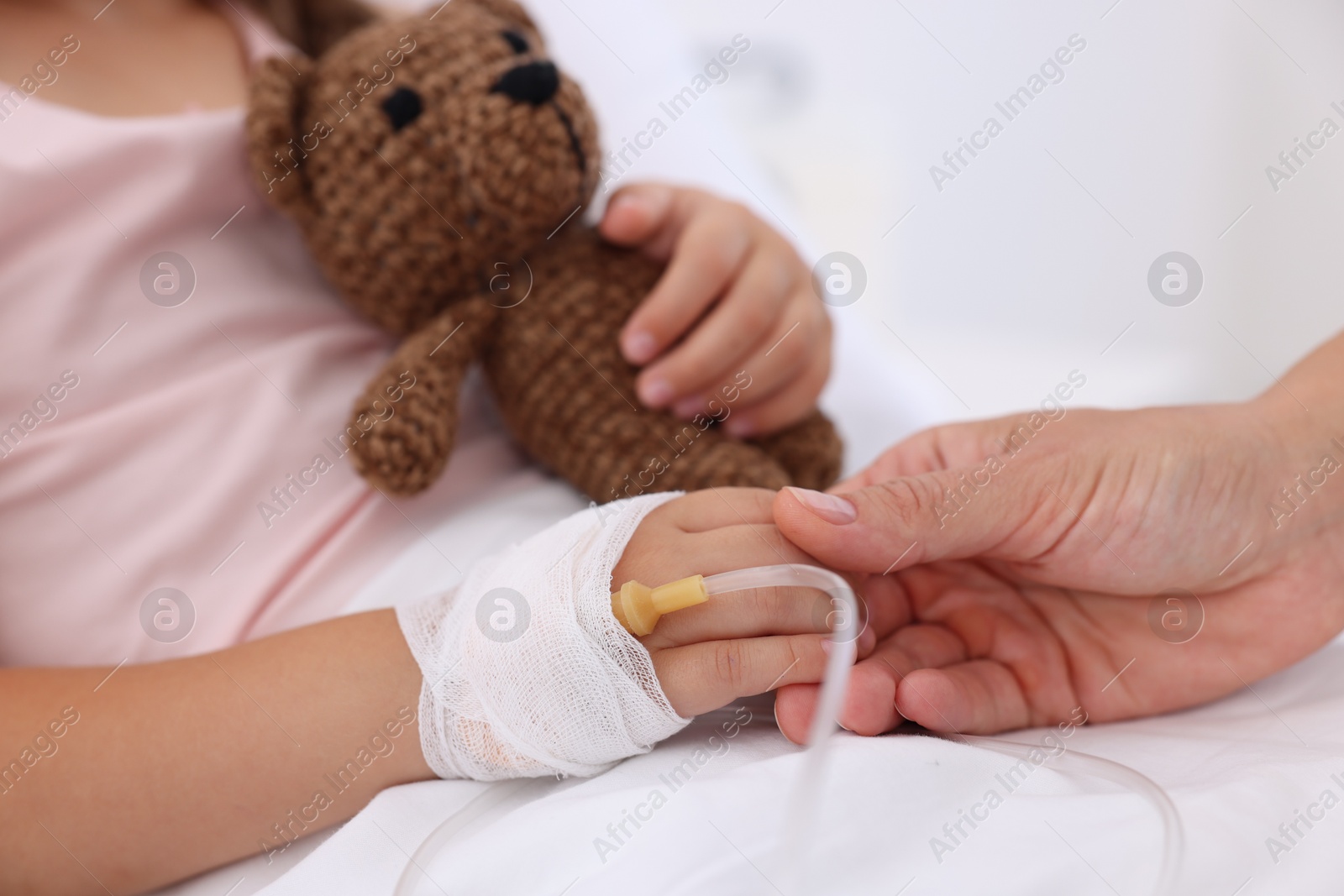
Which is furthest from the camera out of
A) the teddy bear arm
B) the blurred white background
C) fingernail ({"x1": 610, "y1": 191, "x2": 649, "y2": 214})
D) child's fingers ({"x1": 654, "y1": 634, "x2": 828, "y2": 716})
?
the blurred white background

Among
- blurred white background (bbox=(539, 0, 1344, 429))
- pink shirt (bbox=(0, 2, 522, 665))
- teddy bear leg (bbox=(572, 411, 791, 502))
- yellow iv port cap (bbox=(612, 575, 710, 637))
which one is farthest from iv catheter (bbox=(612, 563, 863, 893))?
blurred white background (bbox=(539, 0, 1344, 429))

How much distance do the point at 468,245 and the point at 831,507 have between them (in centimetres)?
37

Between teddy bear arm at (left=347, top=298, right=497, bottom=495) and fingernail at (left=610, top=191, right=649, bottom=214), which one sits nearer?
teddy bear arm at (left=347, top=298, right=497, bottom=495)

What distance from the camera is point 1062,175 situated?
1.66 m

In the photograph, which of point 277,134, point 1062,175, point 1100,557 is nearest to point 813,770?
point 1100,557

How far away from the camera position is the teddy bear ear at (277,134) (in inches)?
29.1

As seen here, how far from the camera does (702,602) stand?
Result: 548 mm

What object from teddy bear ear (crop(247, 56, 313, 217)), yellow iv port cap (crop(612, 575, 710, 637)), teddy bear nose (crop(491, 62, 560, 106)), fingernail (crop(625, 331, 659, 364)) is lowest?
teddy bear ear (crop(247, 56, 313, 217))

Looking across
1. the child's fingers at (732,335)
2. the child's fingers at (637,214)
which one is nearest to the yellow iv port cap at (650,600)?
the child's fingers at (732,335)

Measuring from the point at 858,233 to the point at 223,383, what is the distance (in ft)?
4.45

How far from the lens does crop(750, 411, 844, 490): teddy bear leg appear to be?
2.75 ft

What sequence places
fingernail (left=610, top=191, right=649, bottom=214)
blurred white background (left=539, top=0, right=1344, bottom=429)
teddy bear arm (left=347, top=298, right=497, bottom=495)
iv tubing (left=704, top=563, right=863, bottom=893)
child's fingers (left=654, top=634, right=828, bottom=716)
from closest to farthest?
iv tubing (left=704, top=563, right=863, bottom=893) < child's fingers (left=654, top=634, right=828, bottom=716) < teddy bear arm (left=347, top=298, right=497, bottom=495) < fingernail (left=610, top=191, right=649, bottom=214) < blurred white background (left=539, top=0, right=1344, bottom=429)

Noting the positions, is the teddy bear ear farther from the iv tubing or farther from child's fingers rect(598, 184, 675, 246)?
the iv tubing

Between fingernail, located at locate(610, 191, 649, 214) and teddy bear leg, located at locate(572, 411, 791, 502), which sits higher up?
fingernail, located at locate(610, 191, 649, 214)
